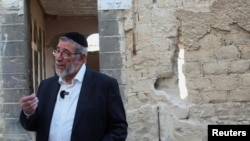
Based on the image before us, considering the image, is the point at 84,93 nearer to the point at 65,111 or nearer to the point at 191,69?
the point at 65,111

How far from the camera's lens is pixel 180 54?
17.4ft

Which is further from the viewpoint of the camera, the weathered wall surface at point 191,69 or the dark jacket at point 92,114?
the weathered wall surface at point 191,69

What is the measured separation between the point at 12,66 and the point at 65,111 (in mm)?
2791

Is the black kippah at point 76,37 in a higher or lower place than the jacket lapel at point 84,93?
higher

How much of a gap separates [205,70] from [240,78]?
40cm

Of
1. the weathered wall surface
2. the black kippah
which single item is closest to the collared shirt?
the black kippah

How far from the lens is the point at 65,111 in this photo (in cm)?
275

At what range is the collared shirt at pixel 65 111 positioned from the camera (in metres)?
2.71

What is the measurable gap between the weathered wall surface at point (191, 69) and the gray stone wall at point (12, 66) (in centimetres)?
127

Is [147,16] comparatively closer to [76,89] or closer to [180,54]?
[180,54]

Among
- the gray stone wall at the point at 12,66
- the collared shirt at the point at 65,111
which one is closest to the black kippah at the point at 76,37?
the collared shirt at the point at 65,111

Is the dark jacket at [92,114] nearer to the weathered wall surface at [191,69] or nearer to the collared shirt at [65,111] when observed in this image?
the collared shirt at [65,111]

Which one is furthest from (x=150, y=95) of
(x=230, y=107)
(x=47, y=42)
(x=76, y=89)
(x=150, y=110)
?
(x=47, y=42)

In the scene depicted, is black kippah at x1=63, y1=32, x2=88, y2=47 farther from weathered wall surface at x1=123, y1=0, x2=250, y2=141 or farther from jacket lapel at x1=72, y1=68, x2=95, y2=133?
weathered wall surface at x1=123, y1=0, x2=250, y2=141
